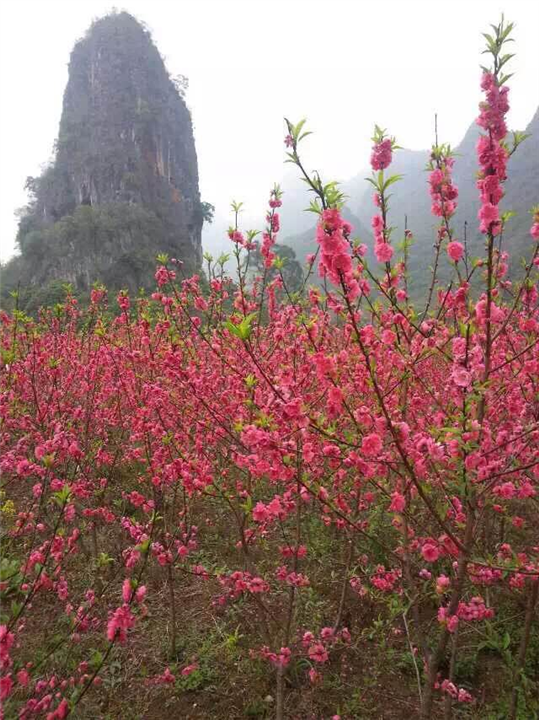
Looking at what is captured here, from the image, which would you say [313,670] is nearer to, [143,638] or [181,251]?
[143,638]

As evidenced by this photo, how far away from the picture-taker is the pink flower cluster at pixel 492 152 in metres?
1.84

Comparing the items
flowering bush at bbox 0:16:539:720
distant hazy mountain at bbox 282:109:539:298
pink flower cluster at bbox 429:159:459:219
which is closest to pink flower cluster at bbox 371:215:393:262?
flowering bush at bbox 0:16:539:720

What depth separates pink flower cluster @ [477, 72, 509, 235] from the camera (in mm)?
1843

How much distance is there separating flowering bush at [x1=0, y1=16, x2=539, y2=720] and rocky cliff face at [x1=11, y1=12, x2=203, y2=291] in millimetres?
41322

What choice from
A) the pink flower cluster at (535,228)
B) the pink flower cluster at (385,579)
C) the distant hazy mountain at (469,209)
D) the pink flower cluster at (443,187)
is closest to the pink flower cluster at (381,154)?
the pink flower cluster at (443,187)

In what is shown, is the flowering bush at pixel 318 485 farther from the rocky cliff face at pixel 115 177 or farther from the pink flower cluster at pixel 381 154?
the rocky cliff face at pixel 115 177

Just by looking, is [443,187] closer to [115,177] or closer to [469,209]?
[115,177]

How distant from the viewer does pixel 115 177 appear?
5106 centimetres

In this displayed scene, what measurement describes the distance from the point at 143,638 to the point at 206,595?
0.78 m

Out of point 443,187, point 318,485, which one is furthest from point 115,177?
point 318,485

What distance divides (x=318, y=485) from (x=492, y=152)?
1.96m

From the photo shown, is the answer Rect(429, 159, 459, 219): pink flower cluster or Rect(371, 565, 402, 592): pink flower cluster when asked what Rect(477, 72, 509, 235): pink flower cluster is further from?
Rect(371, 565, 402, 592): pink flower cluster

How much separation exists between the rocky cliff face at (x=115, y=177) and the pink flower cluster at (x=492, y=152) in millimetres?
44286

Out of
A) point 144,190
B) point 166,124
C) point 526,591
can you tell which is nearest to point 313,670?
point 526,591
